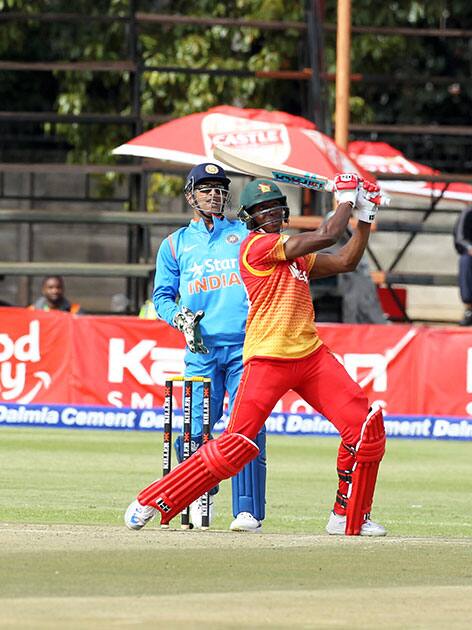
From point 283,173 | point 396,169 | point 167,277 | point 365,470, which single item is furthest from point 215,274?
point 396,169

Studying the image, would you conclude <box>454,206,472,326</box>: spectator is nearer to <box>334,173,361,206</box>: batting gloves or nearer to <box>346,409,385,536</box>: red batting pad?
<box>346,409,385,536</box>: red batting pad

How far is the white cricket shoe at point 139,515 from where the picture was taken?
8.45 metres

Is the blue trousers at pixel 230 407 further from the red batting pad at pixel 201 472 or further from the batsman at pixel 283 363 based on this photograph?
the red batting pad at pixel 201 472

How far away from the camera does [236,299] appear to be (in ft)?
30.3

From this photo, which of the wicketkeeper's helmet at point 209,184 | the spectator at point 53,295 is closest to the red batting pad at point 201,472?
the wicketkeeper's helmet at point 209,184

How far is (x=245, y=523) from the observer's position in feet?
29.7

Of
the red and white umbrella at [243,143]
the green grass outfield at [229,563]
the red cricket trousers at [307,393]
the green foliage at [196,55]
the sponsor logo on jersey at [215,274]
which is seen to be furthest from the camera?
the green foliage at [196,55]

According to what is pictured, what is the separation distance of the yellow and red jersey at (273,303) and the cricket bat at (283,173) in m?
0.48

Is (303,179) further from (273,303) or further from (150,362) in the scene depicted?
(150,362)

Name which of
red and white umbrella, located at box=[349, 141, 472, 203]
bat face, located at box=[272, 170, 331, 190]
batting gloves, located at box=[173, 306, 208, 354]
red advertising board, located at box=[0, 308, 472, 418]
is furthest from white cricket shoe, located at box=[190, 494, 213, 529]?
red and white umbrella, located at box=[349, 141, 472, 203]

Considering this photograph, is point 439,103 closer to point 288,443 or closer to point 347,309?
point 347,309

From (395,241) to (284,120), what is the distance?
297 inches

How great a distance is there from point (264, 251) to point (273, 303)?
0.28m

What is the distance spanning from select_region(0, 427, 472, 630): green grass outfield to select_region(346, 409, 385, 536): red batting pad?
0.72 feet
